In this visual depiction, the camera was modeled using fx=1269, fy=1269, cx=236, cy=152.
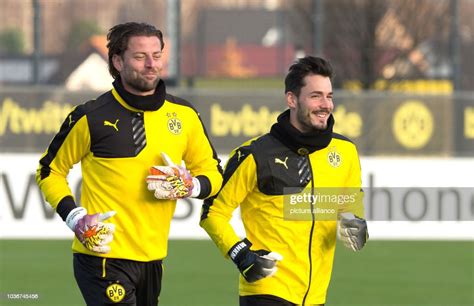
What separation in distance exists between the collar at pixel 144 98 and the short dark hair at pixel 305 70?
0.71 meters

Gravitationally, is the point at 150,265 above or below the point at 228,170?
below

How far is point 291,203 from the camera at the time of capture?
253 inches

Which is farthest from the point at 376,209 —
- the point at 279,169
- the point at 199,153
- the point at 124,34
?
the point at 124,34

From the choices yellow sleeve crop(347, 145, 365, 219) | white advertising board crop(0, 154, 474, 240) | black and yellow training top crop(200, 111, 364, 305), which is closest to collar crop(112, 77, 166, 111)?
black and yellow training top crop(200, 111, 364, 305)

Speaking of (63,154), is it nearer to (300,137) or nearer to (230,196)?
(230,196)

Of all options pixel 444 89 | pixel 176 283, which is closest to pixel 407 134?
pixel 444 89

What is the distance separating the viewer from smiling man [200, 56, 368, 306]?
250 inches

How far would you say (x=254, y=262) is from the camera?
6.17 m

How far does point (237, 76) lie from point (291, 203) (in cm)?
1805

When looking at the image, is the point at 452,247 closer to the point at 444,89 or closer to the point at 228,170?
the point at 444,89

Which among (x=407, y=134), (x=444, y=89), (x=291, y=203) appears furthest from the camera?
A: (x=444, y=89)

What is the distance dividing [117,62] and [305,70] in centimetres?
101

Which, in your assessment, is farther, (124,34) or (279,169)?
(124,34)

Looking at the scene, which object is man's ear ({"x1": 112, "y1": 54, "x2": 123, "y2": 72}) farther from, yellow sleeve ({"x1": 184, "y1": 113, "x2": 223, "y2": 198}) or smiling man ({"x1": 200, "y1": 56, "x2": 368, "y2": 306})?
smiling man ({"x1": 200, "y1": 56, "x2": 368, "y2": 306})
